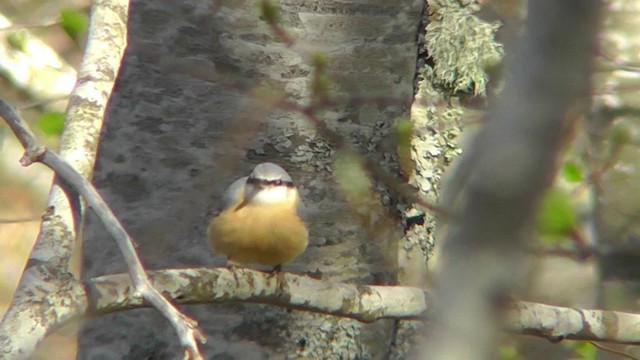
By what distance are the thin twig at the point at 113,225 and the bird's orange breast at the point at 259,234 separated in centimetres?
87

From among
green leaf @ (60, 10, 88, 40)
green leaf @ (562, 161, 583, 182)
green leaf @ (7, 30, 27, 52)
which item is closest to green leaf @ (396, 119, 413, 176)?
green leaf @ (562, 161, 583, 182)

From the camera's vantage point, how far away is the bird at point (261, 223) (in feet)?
8.83

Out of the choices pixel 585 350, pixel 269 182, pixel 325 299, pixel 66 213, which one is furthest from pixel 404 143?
pixel 585 350

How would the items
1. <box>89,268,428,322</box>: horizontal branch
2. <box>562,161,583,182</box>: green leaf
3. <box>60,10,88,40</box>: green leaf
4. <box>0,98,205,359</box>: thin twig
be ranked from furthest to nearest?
1. <box>562,161,583,182</box>: green leaf
2. <box>60,10,88,40</box>: green leaf
3. <box>89,268,428,322</box>: horizontal branch
4. <box>0,98,205,359</box>: thin twig

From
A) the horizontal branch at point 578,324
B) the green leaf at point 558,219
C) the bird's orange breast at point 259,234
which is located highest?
the green leaf at point 558,219

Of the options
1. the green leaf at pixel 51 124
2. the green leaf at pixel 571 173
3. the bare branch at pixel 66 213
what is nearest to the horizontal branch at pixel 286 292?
the bare branch at pixel 66 213

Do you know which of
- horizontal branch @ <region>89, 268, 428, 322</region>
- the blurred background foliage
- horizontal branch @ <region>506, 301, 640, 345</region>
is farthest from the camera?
the blurred background foliage

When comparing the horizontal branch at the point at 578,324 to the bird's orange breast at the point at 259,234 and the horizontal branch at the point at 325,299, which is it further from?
the bird's orange breast at the point at 259,234

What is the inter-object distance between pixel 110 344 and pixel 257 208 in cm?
65

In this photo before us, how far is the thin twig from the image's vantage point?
1657 mm

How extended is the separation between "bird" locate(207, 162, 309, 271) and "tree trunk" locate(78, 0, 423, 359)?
38 mm

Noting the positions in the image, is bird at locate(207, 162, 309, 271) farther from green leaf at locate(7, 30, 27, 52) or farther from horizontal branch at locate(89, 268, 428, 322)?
green leaf at locate(7, 30, 27, 52)

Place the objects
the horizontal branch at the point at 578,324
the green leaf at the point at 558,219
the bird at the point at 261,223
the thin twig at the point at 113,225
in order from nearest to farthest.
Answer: the thin twig at the point at 113,225 → the horizontal branch at the point at 578,324 → the bird at the point at 261,223 → the green leaf at the point at 558,219

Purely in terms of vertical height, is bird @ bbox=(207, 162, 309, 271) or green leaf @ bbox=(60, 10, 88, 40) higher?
green leaf @ bbox=(60, 10, 88, 40)
